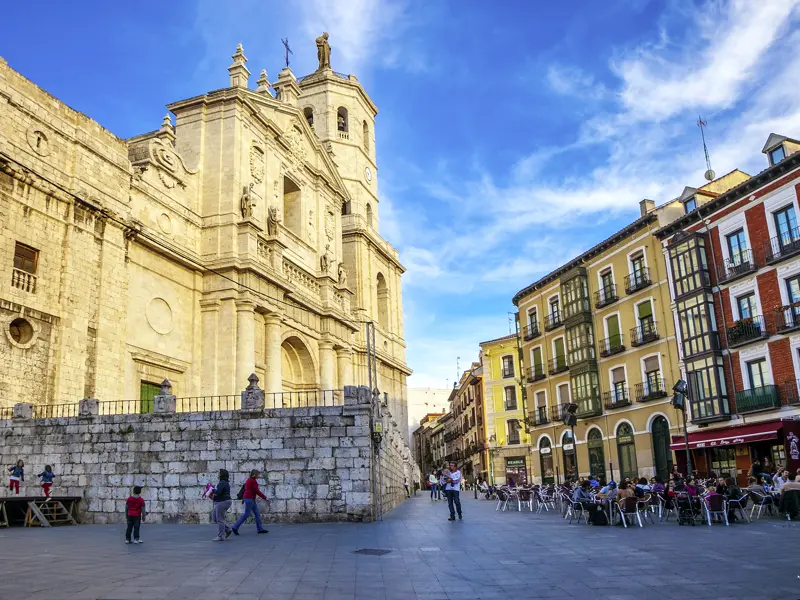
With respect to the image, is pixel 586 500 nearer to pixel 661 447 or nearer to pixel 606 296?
pixel 661 447

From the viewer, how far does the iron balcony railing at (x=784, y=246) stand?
24.7 meters

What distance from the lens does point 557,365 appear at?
3866 cm

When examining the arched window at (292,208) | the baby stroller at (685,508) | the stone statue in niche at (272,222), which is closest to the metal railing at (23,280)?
the stone statue in niche at (272,222)

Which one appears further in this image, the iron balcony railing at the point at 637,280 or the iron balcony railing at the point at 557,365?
the iron balcony railing at the point at 557,365

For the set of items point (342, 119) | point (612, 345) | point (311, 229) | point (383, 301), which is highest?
point (342, 119)

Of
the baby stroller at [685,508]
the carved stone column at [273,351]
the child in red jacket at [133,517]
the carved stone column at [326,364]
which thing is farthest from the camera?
the carved stone column at [326,364]

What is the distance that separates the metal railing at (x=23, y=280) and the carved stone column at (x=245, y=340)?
8843 mm

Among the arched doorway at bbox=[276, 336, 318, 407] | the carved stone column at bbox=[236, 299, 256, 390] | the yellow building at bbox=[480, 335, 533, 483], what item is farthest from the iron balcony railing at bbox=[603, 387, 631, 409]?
the carved stone column at bbox=[236, 299, 256, 390]

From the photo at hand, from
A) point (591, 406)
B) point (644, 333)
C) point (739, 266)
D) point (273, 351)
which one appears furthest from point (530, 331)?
point (273, 351)

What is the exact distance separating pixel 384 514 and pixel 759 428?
47.0ft

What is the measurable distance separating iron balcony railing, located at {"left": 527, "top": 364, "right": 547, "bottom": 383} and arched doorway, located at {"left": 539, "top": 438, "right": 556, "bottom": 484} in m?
3.47

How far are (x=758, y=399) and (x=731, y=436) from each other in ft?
5.58

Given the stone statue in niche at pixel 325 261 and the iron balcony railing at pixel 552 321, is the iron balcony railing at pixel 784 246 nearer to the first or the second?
the iron balcony railing at pixel 552 321

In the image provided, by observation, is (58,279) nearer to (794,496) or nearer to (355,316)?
(794,496)
